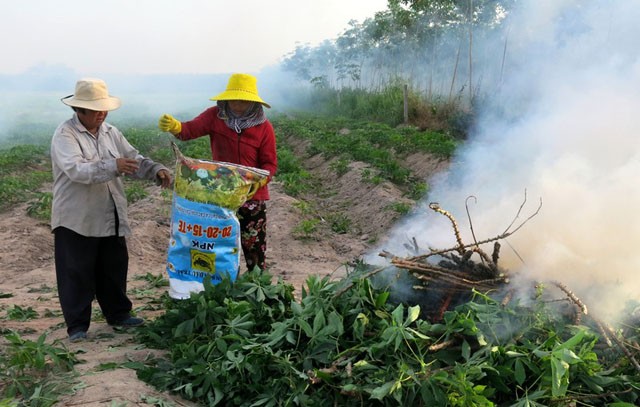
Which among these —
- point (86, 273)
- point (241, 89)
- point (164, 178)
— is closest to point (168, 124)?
point (164, 178)

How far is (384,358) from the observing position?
2.80 meters

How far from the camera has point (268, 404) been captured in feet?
9.13

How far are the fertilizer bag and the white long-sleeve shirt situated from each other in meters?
0.35

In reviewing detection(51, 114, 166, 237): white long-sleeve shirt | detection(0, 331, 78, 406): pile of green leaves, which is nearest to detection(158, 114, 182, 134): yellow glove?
detection(51, 114, 166, 237): white long-sleeve shirt

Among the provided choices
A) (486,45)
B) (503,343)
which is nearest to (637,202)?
(503,343)

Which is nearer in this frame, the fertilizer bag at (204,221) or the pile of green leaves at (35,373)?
the pile of green leaves at (35,373)

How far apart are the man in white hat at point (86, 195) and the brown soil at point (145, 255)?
0.36 metres

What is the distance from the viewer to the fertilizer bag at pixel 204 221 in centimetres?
378

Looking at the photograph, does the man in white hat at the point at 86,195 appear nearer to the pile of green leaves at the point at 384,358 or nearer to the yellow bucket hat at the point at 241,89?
the yellow bucket hat at the point at 241,89

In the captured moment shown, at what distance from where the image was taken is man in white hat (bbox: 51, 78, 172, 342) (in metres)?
3.69

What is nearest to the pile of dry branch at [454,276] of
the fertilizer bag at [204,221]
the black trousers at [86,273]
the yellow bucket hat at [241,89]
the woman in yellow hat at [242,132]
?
the fertilizer bag at [204,221]

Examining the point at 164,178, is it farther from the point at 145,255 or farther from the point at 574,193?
the point at 145,255

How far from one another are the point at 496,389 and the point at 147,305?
2.94m

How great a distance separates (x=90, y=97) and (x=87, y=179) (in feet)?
1.71
